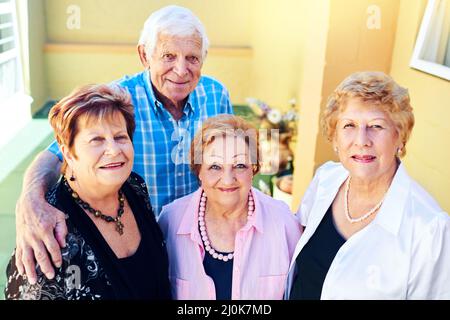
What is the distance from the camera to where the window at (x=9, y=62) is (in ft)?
6.24

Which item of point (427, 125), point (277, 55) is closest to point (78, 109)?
point (427, 125)

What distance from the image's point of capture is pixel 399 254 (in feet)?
3.20

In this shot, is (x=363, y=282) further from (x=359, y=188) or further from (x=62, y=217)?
(x=62, y=217)

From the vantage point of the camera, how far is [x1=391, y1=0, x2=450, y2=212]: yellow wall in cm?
152

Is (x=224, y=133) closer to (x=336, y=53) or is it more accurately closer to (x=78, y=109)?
(x=78, y=109)

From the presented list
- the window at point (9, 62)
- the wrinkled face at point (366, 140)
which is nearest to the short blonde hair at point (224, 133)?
the wrinkled face at point (366, 140)

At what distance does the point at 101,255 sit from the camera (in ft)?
3.22

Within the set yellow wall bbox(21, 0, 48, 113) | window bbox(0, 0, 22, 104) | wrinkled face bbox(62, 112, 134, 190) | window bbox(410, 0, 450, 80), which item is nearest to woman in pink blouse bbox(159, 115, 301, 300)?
wrinkled face bbox(62, 112, 134, 190)

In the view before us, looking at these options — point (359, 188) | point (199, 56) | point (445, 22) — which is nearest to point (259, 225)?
point (359, 188)

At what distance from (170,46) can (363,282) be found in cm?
81

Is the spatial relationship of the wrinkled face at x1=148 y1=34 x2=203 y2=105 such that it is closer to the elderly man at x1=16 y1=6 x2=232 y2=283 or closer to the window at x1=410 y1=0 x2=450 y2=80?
the elderly man at x1=16 y1=6 x2=232 y2=283

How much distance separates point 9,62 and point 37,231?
1.34 metres

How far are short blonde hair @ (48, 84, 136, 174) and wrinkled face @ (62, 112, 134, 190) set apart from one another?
12 mm
